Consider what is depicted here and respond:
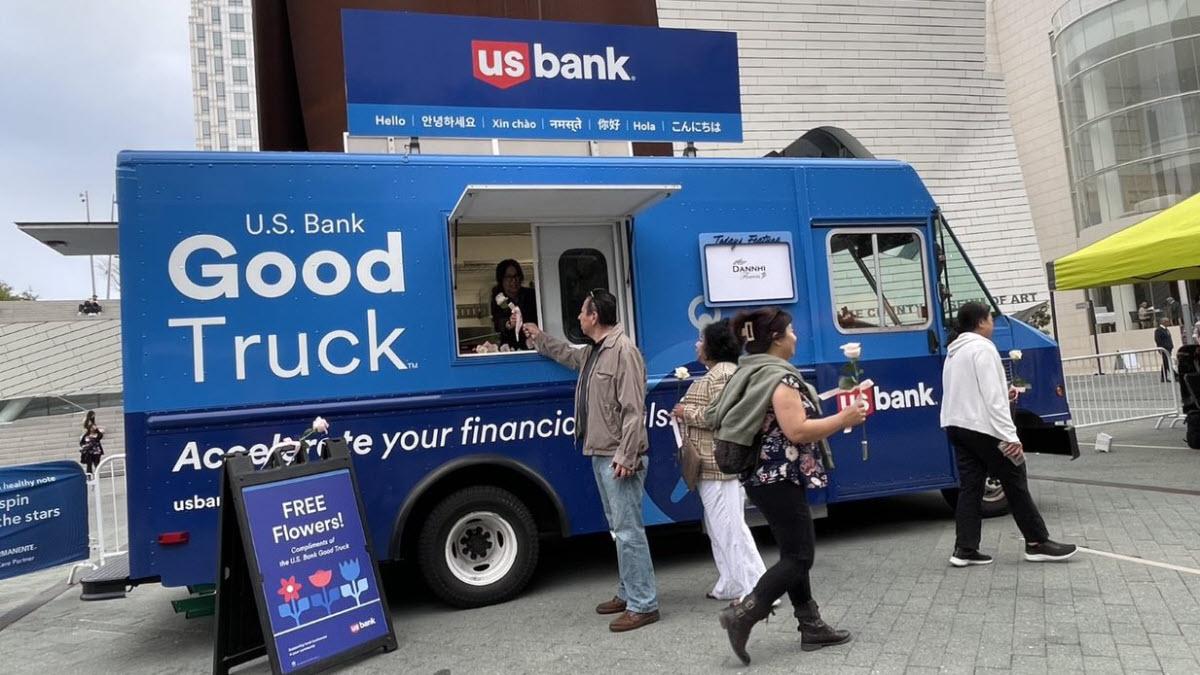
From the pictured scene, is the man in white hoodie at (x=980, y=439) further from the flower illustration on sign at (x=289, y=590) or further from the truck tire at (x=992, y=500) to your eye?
the flower illustration on sign at (x=289, y=590)

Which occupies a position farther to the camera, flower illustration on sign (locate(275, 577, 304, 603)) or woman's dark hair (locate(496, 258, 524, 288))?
woman's dark hair (locate(496, 258, 524, 288))

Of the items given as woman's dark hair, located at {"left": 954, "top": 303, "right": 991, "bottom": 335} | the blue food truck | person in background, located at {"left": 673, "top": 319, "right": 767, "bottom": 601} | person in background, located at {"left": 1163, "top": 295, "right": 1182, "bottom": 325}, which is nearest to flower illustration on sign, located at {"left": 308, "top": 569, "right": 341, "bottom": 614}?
the blue food truck

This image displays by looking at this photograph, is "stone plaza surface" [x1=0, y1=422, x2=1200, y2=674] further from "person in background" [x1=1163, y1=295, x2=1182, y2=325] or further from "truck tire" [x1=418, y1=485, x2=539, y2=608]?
"person in background" [x1=1163, y1=295, x2=1182, y2=325]

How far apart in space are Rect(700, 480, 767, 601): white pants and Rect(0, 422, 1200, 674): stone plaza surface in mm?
303

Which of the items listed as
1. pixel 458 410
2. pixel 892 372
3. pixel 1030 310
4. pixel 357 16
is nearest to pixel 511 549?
pixel 458 410

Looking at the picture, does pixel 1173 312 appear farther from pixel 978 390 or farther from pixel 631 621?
pixel 631 621

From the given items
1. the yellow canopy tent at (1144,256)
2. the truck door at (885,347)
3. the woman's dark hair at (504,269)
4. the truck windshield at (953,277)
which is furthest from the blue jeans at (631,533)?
the yellow canopy tent at (1144,256)

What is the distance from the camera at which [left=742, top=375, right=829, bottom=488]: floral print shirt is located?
3.85 meters

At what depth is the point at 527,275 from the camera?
18.6 ft

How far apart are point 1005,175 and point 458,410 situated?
1277cm

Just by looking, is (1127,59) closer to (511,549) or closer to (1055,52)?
(1055,52)

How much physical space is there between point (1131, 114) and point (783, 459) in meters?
34.5

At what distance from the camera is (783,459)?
3855 millimetres

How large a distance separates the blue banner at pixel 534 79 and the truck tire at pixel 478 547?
3390mm
